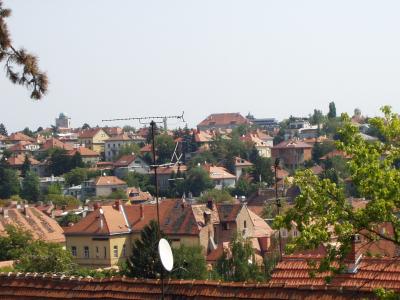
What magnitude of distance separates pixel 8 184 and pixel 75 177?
967 cm

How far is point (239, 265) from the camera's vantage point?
132 feet

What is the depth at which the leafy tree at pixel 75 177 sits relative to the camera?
123m

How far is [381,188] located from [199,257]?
29.1 metres

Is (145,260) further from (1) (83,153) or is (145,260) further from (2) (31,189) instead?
(1) (83,153)

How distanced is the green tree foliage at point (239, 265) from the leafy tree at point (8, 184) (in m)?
73.3

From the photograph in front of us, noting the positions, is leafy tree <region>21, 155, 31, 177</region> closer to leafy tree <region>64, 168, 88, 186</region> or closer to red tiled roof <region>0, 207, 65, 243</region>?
leafy tree <region>64, 168, 88, 186</region>

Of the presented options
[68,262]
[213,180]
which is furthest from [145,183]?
[68,262]

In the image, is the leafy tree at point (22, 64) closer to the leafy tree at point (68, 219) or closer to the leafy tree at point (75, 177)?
the leafy tree at point (68, 219)

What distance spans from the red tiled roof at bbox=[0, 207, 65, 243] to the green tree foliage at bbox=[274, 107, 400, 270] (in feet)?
157

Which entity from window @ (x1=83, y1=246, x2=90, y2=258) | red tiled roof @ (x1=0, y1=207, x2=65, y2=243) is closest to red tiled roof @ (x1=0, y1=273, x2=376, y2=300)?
window @ (x1=83, y1=246, x2=90, y2=258)

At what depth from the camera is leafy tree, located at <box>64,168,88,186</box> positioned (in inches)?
4825

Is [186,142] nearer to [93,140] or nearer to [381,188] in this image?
[93,140]

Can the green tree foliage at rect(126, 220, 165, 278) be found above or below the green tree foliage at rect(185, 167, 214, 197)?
above

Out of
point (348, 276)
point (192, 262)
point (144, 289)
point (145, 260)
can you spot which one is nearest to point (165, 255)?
point (144, 289)
